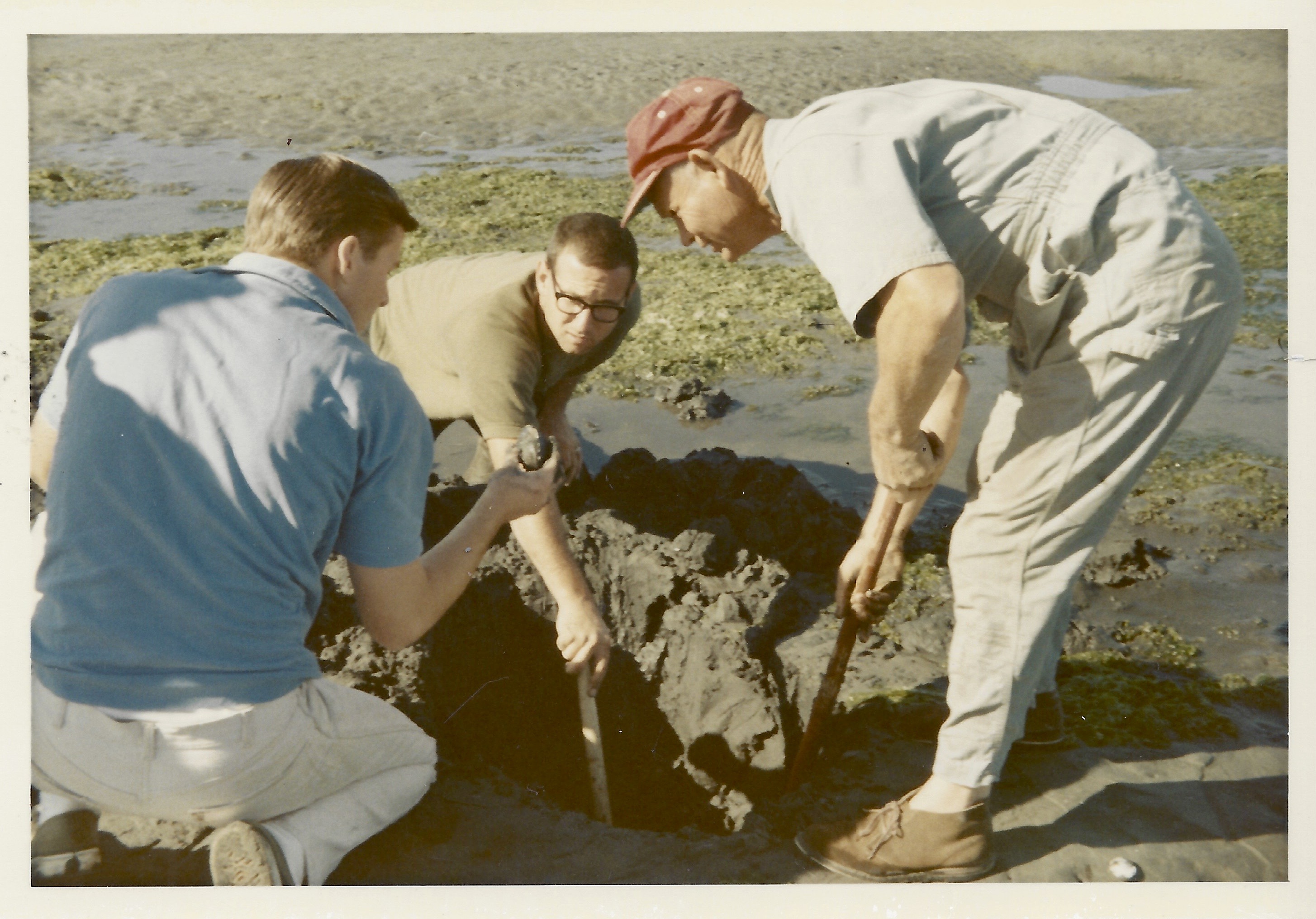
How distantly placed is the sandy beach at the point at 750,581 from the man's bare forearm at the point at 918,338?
121cm

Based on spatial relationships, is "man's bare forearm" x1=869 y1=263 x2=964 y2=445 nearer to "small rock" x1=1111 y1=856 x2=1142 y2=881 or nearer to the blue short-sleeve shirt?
the blue short-sleeve shirt

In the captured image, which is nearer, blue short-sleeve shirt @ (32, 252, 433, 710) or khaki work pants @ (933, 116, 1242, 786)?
blue short-sleeve shirt @ (32, 252, 433, 710)

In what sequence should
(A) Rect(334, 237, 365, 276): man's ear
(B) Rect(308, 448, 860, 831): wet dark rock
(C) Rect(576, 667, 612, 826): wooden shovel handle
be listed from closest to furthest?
(A) Rect(334, 237, 365, 276): man's ear → (C) Rect(576, 667, 612, 826): wooden shovel handle → (B) Rect(308, 448, 860, 831): wet dark rock

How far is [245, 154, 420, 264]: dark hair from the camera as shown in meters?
2.20

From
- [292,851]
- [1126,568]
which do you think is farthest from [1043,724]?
[292,851]

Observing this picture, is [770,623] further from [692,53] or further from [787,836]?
[692,53]

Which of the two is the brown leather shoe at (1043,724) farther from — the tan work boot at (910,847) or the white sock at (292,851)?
the white sock at (292,851)

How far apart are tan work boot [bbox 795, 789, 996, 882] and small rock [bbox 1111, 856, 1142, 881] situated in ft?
0.94

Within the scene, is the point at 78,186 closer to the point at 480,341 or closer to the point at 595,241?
the point at 480,341

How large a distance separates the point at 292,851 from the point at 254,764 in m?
0.22

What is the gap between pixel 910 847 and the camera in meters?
2.51

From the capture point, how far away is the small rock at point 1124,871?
100 inches

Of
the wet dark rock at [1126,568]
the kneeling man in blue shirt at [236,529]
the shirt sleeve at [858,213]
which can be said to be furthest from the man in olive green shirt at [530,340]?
the wet dark rock at [1126,568]

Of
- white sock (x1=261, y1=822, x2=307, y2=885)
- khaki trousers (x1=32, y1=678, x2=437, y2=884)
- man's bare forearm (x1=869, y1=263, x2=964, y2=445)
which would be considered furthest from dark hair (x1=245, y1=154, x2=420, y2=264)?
white sock (x1=261, y1=822, x2=307, y2=885)
